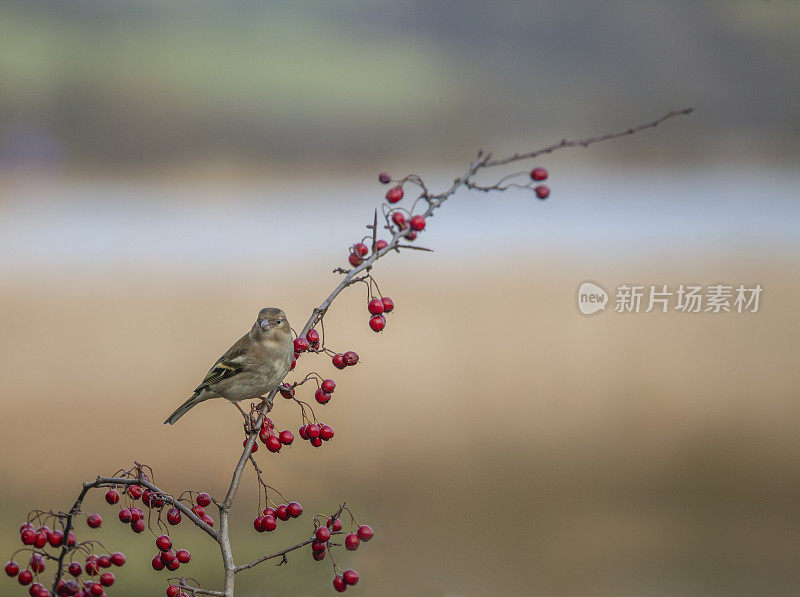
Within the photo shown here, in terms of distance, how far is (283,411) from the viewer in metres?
2.45

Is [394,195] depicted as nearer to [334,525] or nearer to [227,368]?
[334,525]

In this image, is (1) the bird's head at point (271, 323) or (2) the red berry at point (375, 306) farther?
(1) the bird's head at point (271, 323)

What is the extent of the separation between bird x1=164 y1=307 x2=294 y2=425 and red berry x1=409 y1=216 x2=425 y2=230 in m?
0.26

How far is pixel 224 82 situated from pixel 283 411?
5.89 feet

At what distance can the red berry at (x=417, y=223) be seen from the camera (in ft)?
1.97

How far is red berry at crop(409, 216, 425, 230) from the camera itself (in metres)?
0.60

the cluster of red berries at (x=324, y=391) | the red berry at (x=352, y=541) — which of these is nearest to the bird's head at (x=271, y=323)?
the cluster of red berries at (x=324, y=391)

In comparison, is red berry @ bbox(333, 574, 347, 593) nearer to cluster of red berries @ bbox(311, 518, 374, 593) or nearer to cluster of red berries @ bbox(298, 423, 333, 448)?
cluster of red berries @ bbox(311, 518, 374, 593)

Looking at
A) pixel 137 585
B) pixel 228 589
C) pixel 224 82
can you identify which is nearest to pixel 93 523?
pixel 228 589

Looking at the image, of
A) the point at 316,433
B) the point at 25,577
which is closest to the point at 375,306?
the point at 316,433

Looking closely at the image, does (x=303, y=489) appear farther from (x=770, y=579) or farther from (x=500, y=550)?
(x=770, y=579)

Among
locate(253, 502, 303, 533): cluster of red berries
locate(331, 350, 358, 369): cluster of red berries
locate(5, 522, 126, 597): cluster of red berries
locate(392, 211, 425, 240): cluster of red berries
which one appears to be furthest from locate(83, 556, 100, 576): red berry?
locate(392, 211, 425, 240): cluster of red berries

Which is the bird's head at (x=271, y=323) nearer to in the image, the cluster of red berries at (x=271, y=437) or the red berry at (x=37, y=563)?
the cluster of red berries at (x=271, y=437)

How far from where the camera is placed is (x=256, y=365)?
33.9 inches
